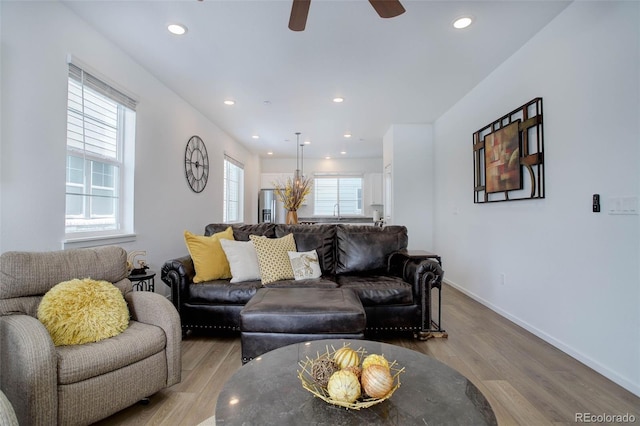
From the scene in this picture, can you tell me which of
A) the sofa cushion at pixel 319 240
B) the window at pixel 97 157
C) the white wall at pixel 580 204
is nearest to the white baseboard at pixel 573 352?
the white wall at pixel 580 204

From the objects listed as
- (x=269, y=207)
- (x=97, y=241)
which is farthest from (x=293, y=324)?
Result: (x=269, y=207)

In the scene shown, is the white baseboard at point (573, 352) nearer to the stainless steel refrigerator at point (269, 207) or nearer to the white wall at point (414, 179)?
the white wall at point (414, 179)

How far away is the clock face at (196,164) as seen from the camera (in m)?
4.35

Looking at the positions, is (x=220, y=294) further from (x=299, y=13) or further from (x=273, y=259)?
(x=299, y=13)

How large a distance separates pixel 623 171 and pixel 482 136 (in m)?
1.85

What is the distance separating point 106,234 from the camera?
2895 millimetres

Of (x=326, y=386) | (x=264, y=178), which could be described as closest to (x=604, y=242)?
Result: (x=326, y=386)

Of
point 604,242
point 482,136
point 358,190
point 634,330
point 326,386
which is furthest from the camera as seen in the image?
point 358,190

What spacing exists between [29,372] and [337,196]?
7.35 meters

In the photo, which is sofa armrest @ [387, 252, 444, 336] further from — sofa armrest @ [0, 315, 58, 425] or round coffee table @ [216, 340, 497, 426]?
sofa armrest @ [0, 315, 58, 425]

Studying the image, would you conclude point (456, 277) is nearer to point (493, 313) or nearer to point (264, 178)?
point (493, 313)

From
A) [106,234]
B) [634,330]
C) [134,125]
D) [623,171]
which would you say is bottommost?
[634,330]

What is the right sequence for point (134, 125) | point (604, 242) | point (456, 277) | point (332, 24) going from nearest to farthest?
point (604, 242)
point (332, 24)
point (134, 125)
point (456, 277)

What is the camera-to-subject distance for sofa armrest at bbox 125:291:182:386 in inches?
70.4
